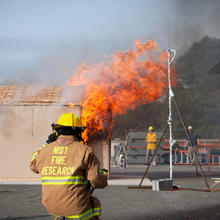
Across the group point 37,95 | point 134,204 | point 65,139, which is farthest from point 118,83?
point 65,139

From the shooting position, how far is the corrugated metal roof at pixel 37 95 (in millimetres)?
11617

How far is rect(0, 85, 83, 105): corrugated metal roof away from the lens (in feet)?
38.1

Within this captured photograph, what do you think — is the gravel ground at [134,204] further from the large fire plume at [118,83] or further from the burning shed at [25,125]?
the large fire plume at [118,83]

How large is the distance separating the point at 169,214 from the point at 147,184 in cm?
403

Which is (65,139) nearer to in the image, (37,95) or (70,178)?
(70,178)

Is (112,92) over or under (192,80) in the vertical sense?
under

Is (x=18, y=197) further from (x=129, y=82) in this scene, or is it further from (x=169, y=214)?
(x=129, y=82)

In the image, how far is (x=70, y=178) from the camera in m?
3.07

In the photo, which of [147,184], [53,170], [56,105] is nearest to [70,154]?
A: [53,170]

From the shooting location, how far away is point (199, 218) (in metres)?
6.23

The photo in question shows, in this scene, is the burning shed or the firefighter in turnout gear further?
the burning shed

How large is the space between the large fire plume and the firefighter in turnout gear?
8180mm

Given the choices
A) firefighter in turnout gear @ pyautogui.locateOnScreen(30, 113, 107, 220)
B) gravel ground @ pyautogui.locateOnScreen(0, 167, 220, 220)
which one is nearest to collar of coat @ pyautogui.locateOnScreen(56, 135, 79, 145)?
firefighter in turnout gear @ pyautogui.locateOnScreen(30, 113, 107, 220)

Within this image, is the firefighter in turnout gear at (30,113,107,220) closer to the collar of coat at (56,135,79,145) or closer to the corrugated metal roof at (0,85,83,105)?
the collar of coat at (56,135,79,145)
